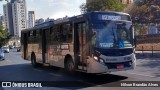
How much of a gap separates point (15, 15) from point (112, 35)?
11392 cm

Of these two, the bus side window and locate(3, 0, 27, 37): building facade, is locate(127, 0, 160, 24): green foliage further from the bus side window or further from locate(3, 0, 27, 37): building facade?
locate(3, 0, 27, 37): building facade

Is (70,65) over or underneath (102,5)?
underneath

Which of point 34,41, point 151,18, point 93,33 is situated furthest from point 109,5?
point 93,33

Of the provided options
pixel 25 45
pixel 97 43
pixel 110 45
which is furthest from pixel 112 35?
pixel 25 45

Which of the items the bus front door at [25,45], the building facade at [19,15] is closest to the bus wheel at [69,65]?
the bus front door at [25,45]

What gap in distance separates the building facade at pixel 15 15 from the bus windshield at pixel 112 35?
Answer: 100084 mm

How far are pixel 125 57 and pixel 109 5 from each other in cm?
3934

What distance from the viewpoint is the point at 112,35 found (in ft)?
41.2

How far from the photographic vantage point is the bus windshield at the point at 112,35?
40.4 feet

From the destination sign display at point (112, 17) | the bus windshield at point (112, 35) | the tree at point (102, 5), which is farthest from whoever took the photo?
the tree at point (102, 5)

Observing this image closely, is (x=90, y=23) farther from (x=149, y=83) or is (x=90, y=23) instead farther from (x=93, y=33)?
(x=149, y=83)

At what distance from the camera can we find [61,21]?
51.3 feet

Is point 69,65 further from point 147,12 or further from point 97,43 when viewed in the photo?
point 147,12

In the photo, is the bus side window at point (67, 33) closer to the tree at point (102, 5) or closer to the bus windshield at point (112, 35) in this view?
the bus windshield at point (112, 35)
